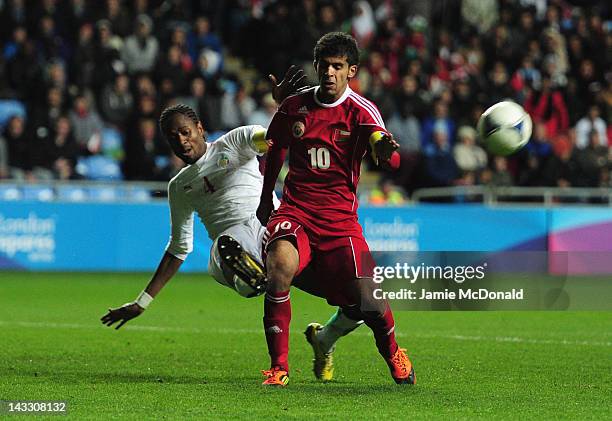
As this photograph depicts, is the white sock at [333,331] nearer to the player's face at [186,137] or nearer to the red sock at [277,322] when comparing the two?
the red sock at [277,322]

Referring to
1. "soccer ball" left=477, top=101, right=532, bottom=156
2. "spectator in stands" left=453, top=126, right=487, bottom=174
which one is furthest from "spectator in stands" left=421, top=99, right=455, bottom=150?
"soccer ball" left=477, top=101, right=532, bottom=156

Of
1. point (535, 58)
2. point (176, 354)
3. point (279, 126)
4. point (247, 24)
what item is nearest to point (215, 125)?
point (247, 24)

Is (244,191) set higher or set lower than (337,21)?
lower

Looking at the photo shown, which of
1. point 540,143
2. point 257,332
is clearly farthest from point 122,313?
point 540,143

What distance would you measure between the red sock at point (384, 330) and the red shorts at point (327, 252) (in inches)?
7.1

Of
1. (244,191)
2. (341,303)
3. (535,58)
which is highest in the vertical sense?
(535,58)

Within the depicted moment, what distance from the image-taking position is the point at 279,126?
773 cm

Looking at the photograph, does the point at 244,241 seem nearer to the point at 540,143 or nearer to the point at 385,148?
the point at 385,148

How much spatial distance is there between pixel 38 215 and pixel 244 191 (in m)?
9.01

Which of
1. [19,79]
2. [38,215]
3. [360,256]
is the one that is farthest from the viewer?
[19,79]

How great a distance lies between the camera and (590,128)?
21281 millimetres

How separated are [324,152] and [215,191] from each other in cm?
123

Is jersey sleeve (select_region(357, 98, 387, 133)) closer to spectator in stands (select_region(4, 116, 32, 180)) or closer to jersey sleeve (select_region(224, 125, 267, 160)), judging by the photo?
jersey sleeve (select_region(224, 125, 267, 160))

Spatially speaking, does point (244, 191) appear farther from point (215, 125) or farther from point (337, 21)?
point (337, 21)
